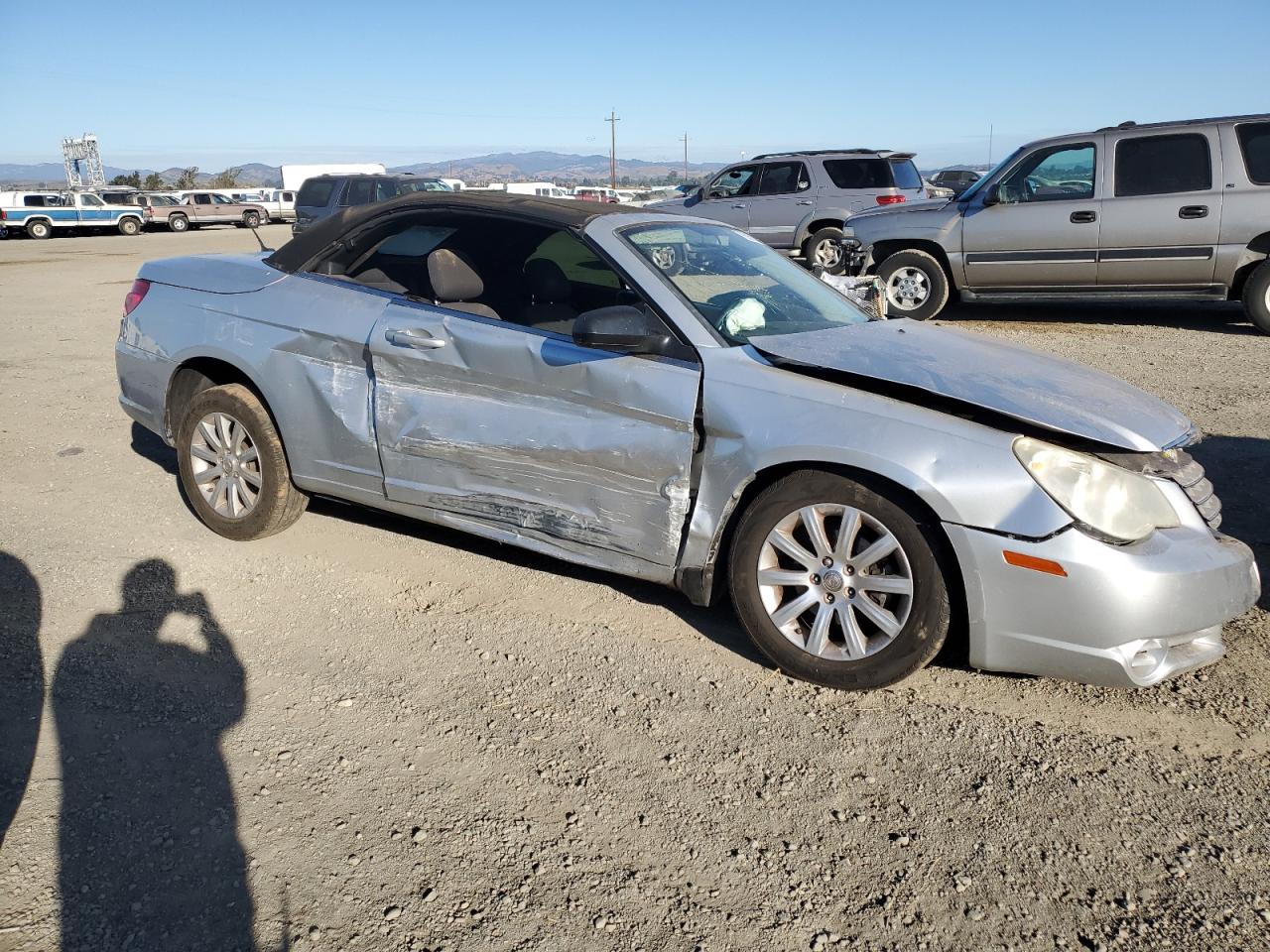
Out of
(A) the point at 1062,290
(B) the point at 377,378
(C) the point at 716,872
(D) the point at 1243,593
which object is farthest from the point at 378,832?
(A) the point at 1062,290

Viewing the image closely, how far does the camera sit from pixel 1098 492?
3.05 metres

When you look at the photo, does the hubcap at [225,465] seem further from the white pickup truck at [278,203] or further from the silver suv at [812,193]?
the white pickup truck at [278,203]

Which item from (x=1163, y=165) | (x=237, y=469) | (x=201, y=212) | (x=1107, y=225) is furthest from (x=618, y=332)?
(x=201, y=212)

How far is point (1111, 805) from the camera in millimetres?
2756

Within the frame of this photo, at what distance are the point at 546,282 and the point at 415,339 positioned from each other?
0.64 m

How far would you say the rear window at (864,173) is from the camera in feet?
50.3

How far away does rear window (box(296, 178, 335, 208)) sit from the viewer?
68.2 ft

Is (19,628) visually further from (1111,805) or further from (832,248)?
(832,248)

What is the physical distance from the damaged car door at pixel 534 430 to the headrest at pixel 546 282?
0.10 m

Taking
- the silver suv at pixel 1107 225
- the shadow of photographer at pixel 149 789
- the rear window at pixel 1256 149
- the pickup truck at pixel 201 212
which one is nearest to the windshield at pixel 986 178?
the silver suv at pixel 1107 225

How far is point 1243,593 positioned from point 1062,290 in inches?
302

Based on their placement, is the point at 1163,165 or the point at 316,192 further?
the point at 316,192

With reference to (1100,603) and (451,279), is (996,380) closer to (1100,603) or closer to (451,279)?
(1100,603)

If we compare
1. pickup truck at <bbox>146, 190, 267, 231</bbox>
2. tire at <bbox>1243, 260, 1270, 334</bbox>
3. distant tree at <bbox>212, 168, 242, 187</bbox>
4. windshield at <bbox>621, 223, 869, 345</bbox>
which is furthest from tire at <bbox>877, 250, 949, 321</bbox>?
distant tree at <bbox>212, 168, 242, 187</bbox>
